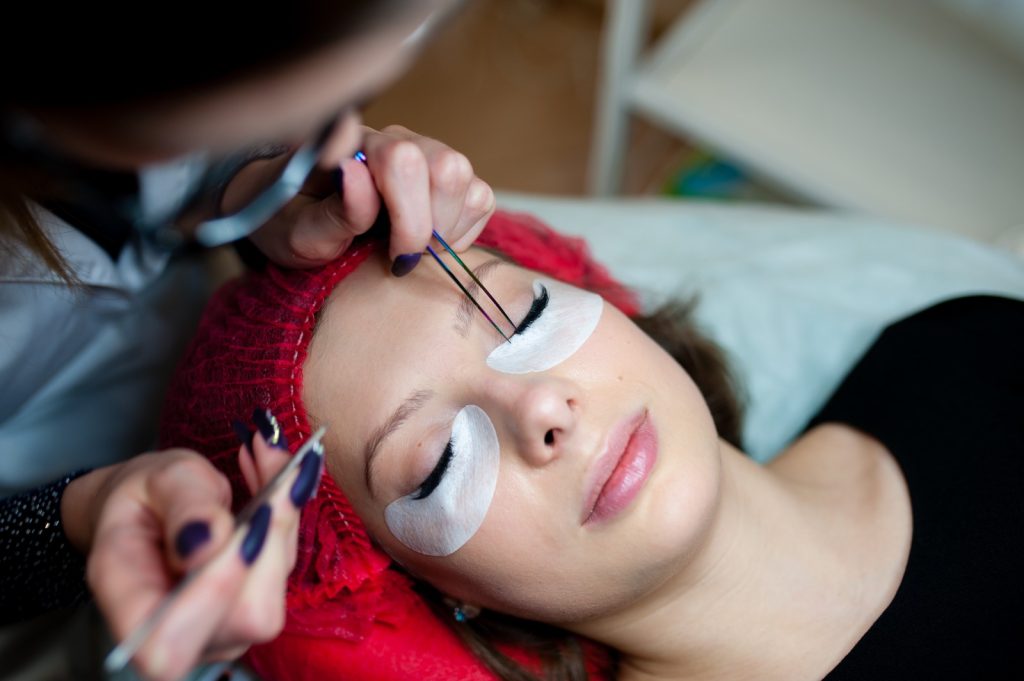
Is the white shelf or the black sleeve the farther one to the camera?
the white shelf

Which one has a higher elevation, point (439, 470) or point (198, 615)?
point (198, 615)

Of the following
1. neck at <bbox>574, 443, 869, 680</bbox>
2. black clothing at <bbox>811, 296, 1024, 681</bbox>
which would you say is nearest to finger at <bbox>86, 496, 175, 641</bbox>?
neck at <bbox>574, 443, 869, 680</bbox>

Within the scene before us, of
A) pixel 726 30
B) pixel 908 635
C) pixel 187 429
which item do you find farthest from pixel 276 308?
pixel 726 30

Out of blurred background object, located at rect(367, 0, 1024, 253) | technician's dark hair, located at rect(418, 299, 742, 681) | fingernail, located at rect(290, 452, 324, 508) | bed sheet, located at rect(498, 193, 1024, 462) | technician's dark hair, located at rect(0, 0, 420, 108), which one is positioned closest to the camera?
technician's dark hair, located at rect(0, 0, 420, 108)

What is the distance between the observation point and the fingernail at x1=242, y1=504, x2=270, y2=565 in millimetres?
561

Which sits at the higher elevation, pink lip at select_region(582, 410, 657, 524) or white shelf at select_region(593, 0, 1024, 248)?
pink lip at select_region(582, 410, 657, 524)

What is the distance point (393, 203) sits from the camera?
74 cm

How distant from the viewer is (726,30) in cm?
171

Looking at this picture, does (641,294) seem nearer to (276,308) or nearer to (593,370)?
(593,370)

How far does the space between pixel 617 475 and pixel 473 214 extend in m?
0.28

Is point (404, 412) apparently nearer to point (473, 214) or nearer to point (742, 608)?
point (473, 214)

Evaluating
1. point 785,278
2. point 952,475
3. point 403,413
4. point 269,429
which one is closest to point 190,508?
point 269,429

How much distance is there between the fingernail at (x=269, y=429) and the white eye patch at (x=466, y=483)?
5.9 inches

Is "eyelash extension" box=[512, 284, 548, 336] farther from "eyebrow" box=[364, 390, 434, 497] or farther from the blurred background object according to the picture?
the blurred background object
